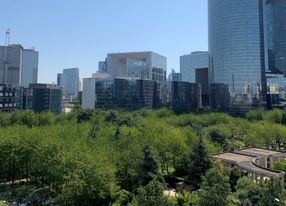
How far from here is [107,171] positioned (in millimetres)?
28438

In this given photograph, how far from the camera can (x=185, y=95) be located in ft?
472

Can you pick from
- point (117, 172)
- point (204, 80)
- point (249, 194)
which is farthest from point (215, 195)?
point (204, 80)

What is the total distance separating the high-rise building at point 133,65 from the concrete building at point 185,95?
91.3 feet

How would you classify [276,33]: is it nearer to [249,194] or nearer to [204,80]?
[204,80]

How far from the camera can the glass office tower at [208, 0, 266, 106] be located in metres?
122

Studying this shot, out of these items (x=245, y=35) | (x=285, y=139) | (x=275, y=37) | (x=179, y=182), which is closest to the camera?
(x=179, y=182)

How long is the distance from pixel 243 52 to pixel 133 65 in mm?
64400

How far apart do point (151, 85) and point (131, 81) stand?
9.12m

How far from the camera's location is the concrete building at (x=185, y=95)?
140212 mm

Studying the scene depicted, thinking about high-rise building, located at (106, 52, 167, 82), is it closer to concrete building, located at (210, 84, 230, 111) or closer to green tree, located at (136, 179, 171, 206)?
concrete building, located at (210, 84, 230, 111)

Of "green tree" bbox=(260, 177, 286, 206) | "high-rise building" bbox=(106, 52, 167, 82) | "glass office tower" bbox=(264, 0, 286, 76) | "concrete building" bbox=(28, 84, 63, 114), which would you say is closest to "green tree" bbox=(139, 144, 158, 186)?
"green tree" bbox=(260, 177, 286, 206)

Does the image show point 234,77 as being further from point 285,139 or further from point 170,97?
point 285,139

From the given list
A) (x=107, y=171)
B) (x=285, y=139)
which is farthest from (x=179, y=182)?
(x=285, y=139)

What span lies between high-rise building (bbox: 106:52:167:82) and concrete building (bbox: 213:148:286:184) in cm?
12066
